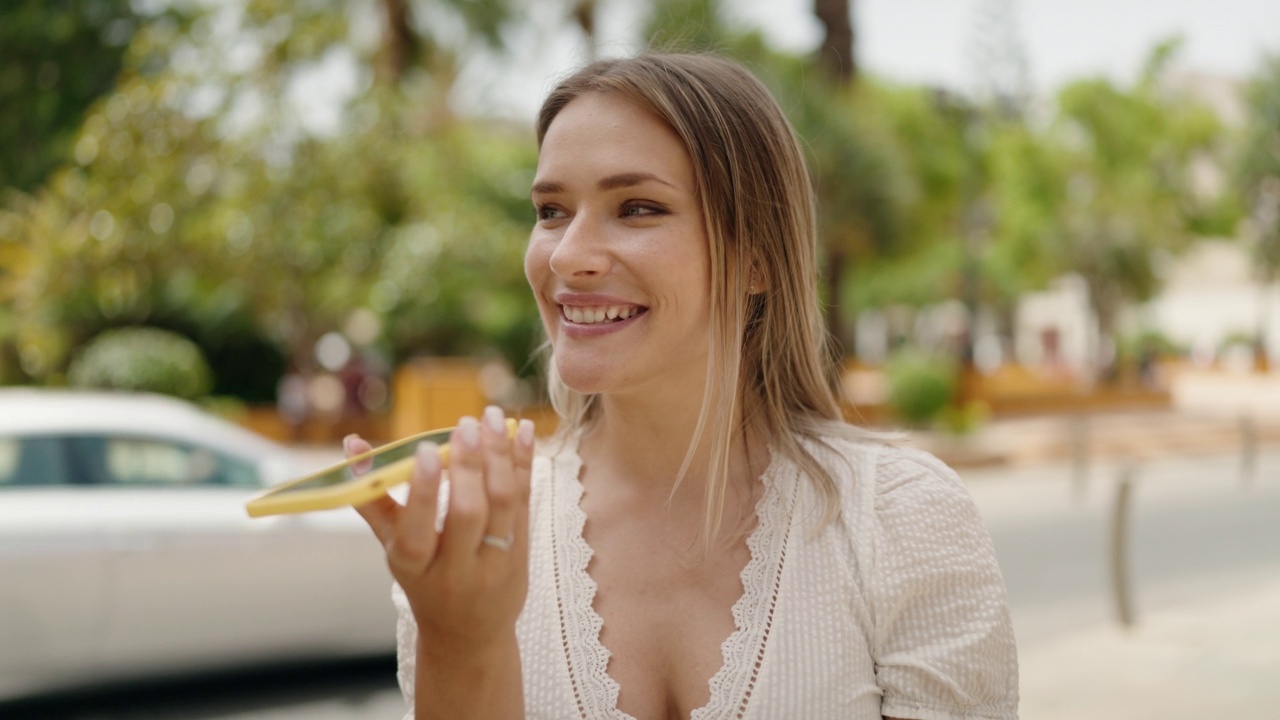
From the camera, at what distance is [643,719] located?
1.80 meters

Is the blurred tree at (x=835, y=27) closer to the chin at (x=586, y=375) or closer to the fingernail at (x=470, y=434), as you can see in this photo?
the chin at (x=586, y=375)

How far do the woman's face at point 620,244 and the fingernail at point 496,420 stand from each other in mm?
457

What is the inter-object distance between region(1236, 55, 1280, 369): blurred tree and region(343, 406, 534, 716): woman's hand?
38.6 metres

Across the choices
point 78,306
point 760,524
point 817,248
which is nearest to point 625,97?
point 817,248

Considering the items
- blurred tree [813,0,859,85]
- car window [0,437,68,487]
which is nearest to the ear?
car window [0,437,68,487]

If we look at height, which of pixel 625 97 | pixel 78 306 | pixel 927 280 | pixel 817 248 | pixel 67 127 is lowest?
pixel 927 280

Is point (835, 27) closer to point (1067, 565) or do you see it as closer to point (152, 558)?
point (1067, 565)

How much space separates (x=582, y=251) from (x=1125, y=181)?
36033mm

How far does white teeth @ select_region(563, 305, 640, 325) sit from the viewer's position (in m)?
1.95

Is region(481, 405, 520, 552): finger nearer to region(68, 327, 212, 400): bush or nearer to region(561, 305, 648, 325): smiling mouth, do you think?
region(561, 305, 648, 325): smiling mouth

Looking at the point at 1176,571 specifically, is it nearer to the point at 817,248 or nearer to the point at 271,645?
the point at 271,645

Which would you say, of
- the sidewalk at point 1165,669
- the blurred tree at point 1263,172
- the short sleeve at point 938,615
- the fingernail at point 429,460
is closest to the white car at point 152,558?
the sidewalk at point 1165,669

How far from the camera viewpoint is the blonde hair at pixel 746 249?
196cm

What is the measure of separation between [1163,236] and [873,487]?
32529mm
